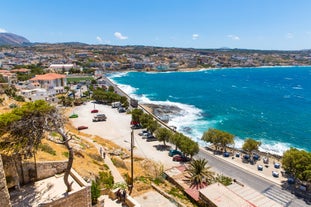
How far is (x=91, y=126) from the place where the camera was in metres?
48.5

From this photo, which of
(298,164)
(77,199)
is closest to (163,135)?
(298,164)

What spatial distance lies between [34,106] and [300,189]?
31.3m

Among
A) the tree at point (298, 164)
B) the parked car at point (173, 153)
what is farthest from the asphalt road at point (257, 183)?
the parked car at point (173, 153)

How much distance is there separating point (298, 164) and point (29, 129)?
30439mm

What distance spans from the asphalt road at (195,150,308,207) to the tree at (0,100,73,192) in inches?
965

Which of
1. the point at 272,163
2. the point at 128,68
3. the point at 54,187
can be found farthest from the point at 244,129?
the point at 128,68

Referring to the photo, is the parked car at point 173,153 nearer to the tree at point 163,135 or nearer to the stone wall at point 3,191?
the tree at point 163,135

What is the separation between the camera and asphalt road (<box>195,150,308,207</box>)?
85.4ft

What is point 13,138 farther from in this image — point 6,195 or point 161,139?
point 161,139

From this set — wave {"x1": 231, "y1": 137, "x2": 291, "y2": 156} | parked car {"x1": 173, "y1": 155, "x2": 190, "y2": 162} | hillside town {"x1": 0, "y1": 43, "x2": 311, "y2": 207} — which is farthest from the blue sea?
parked car {"x1": 173, "y1": 155, "x2": 190, "y2": 162}

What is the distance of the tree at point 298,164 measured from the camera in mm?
27797

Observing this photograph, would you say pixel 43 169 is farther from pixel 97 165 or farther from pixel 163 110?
pixel 163 110

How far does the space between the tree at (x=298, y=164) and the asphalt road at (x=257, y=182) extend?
2.83m

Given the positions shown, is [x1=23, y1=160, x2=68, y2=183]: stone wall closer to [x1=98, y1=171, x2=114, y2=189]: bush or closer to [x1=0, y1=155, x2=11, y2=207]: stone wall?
[x1=98, y1=171, x2=114, y2=189]: bush
